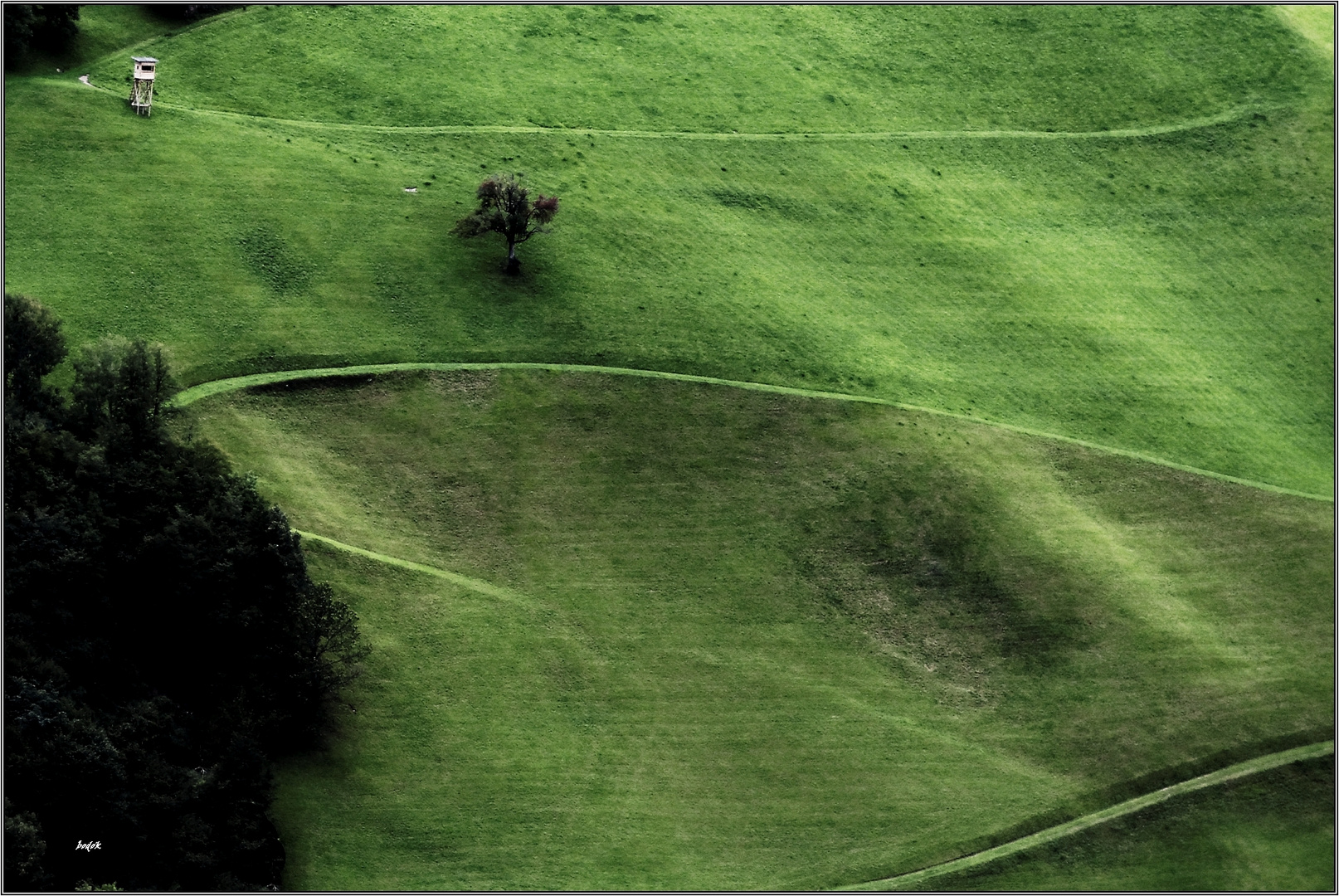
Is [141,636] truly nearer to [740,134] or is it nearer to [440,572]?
[440,572]

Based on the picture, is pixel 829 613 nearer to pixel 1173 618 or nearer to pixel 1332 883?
pixel 1173 618

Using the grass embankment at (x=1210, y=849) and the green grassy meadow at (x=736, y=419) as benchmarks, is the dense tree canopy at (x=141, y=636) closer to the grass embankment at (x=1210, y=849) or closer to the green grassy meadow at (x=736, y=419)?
the green grassy meadow at (x=736, y=419)

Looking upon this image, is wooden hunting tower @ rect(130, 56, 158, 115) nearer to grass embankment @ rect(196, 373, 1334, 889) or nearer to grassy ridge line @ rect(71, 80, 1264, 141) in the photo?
grassy ridge line @ rect(71, 80, 1264, 141)

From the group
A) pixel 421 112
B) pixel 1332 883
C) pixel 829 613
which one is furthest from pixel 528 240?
pixel 1332 883

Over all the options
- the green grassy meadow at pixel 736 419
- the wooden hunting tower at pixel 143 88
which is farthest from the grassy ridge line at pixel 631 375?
the wooden hunting tower at pixel 143 88

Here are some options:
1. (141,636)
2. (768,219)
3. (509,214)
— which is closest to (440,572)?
(141,636)
